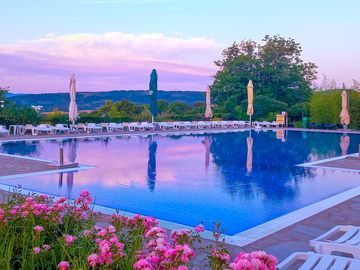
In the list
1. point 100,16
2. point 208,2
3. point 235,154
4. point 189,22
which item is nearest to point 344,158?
point 235,154

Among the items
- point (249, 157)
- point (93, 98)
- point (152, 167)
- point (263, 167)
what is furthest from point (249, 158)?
point (93, 98)

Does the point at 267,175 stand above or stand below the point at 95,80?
below

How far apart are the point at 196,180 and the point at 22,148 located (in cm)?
741

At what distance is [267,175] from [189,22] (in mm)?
13859

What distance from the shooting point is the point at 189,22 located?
21.8 metres

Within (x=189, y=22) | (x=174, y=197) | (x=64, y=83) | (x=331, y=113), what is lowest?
(x=174, y=197)

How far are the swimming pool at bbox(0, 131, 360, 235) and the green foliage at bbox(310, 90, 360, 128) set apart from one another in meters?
10.6

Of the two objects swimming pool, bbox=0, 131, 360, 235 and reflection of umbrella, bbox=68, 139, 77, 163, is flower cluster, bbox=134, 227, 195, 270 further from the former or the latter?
reflection of umbrella, bbox=68, 139, 77, 163

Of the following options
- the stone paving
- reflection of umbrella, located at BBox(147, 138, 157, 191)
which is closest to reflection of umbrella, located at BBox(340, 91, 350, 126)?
reflection of umbrella, located at BBox(147, 138, 157, 191)

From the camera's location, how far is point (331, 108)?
2638cm

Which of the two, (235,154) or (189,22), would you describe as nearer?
(235,154)

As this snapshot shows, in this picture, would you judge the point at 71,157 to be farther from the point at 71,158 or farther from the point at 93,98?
the point at 93,98

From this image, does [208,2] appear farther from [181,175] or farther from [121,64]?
[121,64]

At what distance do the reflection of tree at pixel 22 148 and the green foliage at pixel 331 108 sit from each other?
59.8 feet
